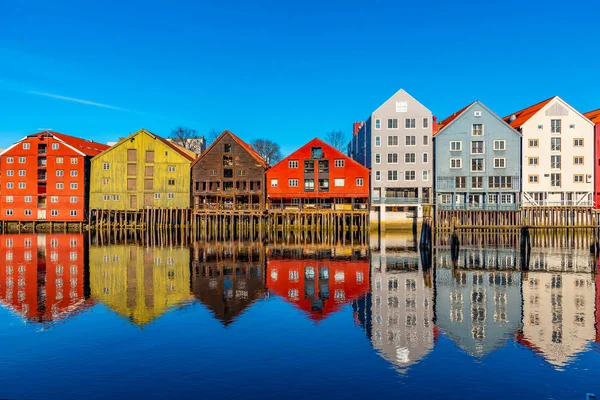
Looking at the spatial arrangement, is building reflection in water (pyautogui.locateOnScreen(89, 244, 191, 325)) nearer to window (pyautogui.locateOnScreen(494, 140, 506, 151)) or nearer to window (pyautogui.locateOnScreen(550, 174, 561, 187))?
window (pyautogui.locateOnScreen(494, 140, 506, 151))

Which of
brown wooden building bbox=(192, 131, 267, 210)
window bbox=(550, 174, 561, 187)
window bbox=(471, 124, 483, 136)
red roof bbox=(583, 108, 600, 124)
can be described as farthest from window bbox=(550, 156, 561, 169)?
brown wooden building bbox=(192, 131, 267, 210)

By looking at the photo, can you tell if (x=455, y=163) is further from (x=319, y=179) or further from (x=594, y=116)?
(x=594, y=116)

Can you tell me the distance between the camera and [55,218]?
71.2 metres

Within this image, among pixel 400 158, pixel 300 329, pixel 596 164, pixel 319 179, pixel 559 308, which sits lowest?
pixel 300 329

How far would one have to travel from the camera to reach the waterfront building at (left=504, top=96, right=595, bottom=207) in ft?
208

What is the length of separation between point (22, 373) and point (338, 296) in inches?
569

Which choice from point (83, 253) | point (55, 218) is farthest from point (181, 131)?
point (83, 253)

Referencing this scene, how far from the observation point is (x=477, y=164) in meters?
63.8

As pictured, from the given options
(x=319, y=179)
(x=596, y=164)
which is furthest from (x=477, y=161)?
(x=319, y=179)

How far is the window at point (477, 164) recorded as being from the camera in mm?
63531

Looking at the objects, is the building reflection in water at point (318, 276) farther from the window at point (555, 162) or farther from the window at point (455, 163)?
the window at point (555, 162)

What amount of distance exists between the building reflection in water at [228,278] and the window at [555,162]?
4374cm

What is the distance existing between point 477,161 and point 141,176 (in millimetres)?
48830

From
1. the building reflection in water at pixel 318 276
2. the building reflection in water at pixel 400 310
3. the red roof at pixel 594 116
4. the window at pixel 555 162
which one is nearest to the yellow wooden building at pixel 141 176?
the building reflection in water at pixel 318 276
